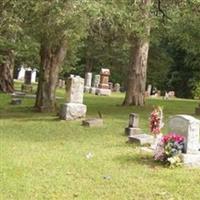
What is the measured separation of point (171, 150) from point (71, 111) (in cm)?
860

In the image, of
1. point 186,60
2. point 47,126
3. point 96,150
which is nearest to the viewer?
point 96,150

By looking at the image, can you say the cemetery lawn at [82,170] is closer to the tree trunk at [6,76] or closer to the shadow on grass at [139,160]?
the shadow on grass at [139,160]

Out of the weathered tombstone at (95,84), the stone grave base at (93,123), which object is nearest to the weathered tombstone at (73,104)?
the stone grave base at (93,123)

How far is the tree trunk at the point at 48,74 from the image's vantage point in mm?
21609

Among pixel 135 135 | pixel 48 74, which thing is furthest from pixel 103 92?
pixel 135 135

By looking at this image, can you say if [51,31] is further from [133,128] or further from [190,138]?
[190,138]

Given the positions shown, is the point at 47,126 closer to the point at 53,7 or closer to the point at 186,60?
the point at 53,7

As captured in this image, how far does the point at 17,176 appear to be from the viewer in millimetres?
9969

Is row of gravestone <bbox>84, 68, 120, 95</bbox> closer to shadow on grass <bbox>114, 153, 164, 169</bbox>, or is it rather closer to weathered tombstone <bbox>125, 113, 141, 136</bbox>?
weathered tombstone <bbox>125, 113, 141, 136</bbox>

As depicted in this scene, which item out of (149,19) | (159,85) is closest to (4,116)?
(149,19)

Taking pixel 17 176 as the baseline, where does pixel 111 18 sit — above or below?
above

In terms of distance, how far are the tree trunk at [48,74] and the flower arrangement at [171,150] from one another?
1116cm

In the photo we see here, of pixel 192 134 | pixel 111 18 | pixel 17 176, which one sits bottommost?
pixel 17 176

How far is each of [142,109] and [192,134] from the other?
13.3m
